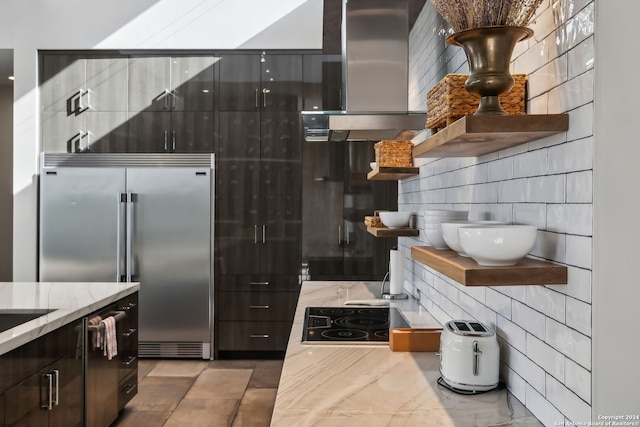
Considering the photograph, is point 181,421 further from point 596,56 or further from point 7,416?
point 596,56

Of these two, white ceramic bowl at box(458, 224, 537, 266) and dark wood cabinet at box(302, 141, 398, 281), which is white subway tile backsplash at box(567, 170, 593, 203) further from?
dark wood cabinet at box(302, 141, 398, 281)

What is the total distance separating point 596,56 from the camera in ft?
3.48

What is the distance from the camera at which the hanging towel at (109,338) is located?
2.91 m

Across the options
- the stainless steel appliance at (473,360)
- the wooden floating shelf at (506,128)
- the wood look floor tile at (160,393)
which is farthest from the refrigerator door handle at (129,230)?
the wooden floating shelf at (506,128)

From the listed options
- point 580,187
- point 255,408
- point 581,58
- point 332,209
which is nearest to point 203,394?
point 255,408

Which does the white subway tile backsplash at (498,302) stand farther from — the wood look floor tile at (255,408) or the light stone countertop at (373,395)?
the wood look floor tile at (255,408)

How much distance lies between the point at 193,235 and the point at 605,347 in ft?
13.4

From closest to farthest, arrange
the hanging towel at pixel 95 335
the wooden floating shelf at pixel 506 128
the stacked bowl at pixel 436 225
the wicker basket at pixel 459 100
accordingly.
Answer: the wooden floating shelf at pixel 506 128 < the wicker basket at pixel 459 100 < the stacked bowl at pixel 436 225 < the hanging towel at pixel 95 335

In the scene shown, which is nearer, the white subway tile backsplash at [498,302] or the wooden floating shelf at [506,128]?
the wooden floating shelf at [506,128]

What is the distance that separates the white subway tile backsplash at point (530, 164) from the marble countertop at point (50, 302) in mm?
1866

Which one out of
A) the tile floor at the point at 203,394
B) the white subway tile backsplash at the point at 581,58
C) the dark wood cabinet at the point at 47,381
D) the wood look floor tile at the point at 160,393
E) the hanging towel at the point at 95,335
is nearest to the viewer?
the white subway tile backsplash at the point at 581,58

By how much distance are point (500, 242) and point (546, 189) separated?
244 mm

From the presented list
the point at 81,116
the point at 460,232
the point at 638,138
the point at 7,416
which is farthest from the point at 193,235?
the point at 638,138

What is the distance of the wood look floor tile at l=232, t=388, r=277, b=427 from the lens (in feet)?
11.4
